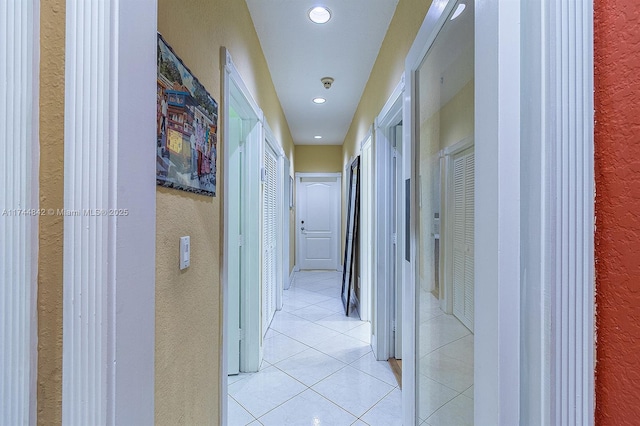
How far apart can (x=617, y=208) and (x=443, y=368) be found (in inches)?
38.1

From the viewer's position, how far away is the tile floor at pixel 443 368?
3.23 feet

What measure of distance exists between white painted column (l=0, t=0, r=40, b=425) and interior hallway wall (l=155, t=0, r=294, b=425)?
39 centimetres

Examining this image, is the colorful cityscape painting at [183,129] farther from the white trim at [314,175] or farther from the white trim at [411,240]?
the white trim at [314,175]

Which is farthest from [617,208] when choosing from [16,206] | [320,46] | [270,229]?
[270,229]

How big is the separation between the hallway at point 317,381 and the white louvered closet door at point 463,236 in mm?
1274

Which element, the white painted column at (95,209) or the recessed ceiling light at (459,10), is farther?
the recessed ceiling light at (459,10)

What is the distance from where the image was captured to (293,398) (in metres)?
2.03

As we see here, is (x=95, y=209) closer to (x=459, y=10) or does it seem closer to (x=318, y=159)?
(x=459, y=10)

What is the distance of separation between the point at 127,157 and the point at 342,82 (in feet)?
10.00

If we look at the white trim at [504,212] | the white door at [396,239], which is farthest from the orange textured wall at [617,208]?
the white door at [396,239]

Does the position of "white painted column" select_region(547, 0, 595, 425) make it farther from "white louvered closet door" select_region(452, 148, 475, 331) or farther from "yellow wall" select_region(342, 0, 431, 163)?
"yellow wall" select_region(342, 0, 431, 163)

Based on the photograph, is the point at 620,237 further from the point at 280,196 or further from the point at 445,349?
the point at 280,196

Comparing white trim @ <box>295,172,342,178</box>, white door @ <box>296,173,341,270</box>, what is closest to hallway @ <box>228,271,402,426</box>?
white door @ <box>296,173,341,270</box>

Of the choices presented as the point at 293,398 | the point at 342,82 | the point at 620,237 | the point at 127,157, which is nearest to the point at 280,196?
the point at 342,82
